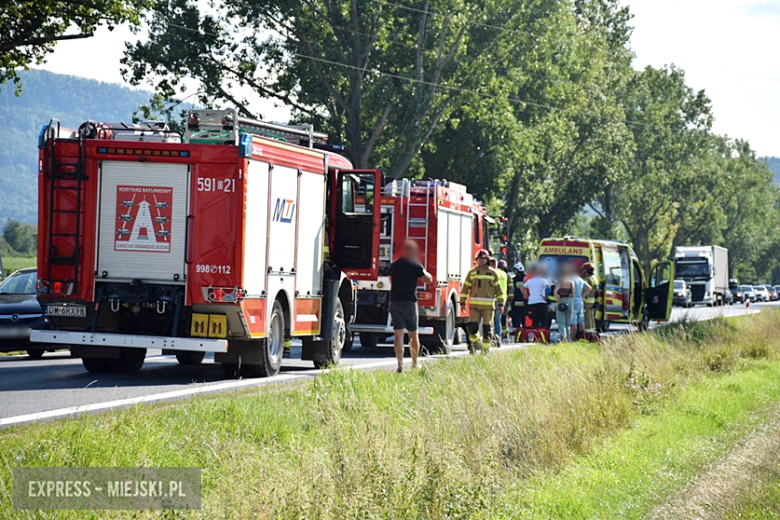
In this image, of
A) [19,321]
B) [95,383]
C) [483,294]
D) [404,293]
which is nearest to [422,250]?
[483,294]

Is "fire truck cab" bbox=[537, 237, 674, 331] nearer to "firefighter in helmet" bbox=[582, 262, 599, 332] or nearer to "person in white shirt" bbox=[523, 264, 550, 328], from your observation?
"firefighter in helmet" bbox=[582, 262, 599, 332]

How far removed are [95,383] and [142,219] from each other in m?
2.16

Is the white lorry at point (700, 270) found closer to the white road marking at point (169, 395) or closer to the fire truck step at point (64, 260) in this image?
the white road marking at point (169, 395)

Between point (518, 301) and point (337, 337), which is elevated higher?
point (518, 301)

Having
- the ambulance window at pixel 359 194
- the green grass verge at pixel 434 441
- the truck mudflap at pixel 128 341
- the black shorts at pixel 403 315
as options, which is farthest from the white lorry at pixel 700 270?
the truck mudflap at pixel 128 341

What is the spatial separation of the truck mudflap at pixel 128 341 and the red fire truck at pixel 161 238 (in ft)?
0.05

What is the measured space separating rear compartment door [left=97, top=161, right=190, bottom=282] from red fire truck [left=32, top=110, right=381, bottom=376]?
0.04 feet

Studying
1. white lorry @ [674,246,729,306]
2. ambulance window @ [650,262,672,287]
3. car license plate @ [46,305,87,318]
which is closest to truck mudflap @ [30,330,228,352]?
car license plate @ [46,305,87,318]

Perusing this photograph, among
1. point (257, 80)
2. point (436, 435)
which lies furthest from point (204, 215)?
point (257, 80)

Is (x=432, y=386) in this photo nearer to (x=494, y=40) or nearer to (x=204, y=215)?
(x=204, y=215)

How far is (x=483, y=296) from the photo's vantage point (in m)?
18.3

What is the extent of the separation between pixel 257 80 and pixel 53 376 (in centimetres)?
2533

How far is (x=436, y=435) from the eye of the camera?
26.5 feet

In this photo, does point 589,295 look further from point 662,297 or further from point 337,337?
point 337,337
